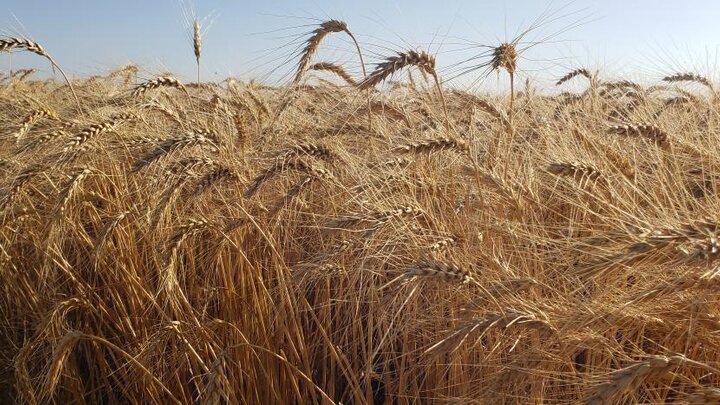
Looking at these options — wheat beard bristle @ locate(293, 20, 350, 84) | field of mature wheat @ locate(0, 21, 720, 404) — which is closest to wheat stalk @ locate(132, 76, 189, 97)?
field of mature wheat @ locate(0, 21, 720, 404)

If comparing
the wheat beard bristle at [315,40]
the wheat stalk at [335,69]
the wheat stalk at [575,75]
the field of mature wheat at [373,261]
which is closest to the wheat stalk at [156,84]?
the field of mature wheat at [373,261]

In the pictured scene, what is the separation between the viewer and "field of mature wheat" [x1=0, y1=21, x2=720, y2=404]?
1469 mm

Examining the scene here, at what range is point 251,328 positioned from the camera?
2428 millimetres

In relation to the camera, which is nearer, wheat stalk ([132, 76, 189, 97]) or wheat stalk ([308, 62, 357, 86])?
wheat stalk ([132, 76, 189, 97])

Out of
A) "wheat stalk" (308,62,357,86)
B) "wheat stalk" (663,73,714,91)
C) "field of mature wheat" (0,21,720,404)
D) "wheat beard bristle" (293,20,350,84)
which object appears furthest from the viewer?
"wheat stalk" (663,73,714,91)

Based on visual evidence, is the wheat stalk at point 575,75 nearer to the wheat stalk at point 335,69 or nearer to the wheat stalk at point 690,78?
the wheat stalk at point 690,78

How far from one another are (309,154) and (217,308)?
798 millimetres

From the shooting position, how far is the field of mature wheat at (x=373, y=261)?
4.82 ft

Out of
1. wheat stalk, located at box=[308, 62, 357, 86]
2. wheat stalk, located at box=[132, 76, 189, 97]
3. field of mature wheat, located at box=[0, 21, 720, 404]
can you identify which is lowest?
field of mature wheat, located at box=[0, 21, 720, 404]

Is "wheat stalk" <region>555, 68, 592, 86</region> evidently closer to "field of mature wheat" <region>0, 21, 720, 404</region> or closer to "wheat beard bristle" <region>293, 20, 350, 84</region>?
"field of mature wheat" <region>0, 21, 720, 404</region>

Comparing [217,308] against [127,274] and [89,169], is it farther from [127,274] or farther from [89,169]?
[89,169]

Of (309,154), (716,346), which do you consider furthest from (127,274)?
(716,346)

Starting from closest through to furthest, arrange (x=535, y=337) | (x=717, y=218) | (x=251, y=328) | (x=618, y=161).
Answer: (x=717, y=218)
(x=535, y=337)
(x=618, y=161)
(x=251, y=328)

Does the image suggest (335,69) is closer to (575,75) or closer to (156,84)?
(156,84)
